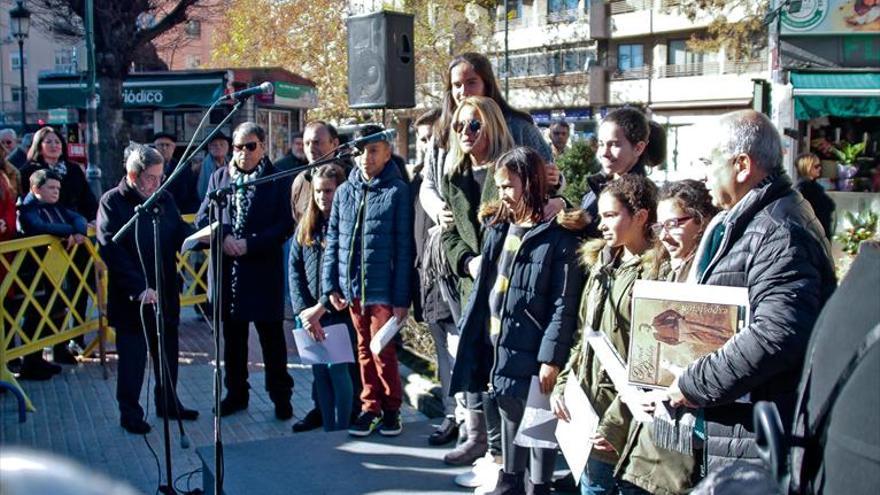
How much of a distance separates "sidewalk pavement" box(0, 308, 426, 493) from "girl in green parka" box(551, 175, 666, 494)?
2.88 metres

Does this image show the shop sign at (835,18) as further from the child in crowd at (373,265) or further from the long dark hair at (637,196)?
the long dark hair at (637,196)

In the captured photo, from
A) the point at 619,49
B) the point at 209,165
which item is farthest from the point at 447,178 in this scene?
the point at 619,49

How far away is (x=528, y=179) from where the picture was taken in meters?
4.20

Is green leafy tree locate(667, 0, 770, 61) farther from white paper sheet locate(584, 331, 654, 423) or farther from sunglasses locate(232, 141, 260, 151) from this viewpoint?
white paper sheet locate(584, 331, 654, 423)

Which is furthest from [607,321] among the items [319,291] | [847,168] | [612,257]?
[847,168]

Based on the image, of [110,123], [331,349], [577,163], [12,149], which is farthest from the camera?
[110,123]

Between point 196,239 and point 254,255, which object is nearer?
point 196,239

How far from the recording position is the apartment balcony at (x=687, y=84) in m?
34.8

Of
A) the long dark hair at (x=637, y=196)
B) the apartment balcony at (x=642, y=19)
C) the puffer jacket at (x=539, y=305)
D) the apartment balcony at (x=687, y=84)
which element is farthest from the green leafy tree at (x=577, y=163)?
the apartment balcony at (x=642, y=19)

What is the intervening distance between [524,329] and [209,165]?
22.3 feet

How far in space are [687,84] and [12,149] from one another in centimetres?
3131

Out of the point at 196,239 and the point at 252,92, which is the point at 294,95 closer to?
the point at 196,239

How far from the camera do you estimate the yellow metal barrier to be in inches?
284

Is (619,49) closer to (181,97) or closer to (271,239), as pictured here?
(181,97)
